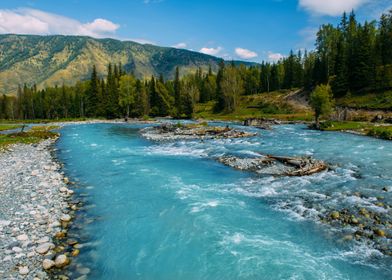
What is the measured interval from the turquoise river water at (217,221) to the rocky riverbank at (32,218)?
3.46 ft

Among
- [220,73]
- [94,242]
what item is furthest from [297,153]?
[220,73]

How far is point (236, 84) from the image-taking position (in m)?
107

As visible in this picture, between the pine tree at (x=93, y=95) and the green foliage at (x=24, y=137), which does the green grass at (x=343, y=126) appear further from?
the pine tree at (x=93, y=95)

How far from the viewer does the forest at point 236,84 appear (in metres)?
90.0

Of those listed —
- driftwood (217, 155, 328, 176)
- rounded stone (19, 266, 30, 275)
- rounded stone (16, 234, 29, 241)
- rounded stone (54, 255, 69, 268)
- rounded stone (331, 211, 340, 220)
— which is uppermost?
driftwood (217, 155, 328, 176)

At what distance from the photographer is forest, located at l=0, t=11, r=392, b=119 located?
90.0m

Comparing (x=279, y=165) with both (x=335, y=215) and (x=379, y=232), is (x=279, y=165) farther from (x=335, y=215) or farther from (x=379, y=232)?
(x=379, y=232)

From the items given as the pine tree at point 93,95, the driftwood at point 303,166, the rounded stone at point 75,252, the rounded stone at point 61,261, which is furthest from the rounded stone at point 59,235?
the pine tree at point 93,95

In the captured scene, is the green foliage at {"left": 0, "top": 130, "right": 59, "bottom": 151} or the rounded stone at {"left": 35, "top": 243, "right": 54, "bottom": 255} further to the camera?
the green foliage at {"left": 0, "top": 130, "right": 59, "bottom": 151}

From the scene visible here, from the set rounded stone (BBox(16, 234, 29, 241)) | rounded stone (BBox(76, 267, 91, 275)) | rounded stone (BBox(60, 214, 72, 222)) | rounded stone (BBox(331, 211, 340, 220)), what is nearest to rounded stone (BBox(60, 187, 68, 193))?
rounded stone (BBox(60, 214, 72, 222))

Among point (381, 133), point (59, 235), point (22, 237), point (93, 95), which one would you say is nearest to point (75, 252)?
point (59, 235)

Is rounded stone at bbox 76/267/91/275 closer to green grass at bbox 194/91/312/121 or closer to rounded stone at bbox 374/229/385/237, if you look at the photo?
rounded stone at bbox 374/229/385/237

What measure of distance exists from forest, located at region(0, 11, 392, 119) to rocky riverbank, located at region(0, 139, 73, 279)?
255 ft

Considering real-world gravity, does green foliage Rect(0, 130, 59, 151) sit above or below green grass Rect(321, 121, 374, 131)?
below
